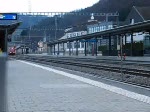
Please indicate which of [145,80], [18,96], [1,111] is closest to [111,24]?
[145,80]

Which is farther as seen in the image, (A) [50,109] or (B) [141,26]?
→ (B) [141,26]

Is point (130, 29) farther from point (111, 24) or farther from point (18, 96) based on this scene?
point (111, 24)

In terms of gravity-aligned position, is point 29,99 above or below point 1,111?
below

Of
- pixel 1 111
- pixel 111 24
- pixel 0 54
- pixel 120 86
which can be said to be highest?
pixel 111 24

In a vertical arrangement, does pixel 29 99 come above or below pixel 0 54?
below

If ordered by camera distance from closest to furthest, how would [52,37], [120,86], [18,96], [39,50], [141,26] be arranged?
[18,96] < [120,86] < [141,26] < [52,37] < [39,50]

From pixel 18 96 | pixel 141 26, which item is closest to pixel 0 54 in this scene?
pixel 18 96

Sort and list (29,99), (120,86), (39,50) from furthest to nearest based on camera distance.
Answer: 1. (39,50)
2. (120,86)
3. (29,99)

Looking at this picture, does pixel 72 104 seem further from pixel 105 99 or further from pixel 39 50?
pixel 39 50

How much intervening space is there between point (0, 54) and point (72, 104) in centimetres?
710

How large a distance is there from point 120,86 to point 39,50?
120 m

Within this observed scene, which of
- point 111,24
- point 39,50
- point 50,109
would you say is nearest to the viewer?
point 50,109

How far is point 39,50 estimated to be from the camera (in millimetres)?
135500

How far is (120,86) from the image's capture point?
16.2 metres
